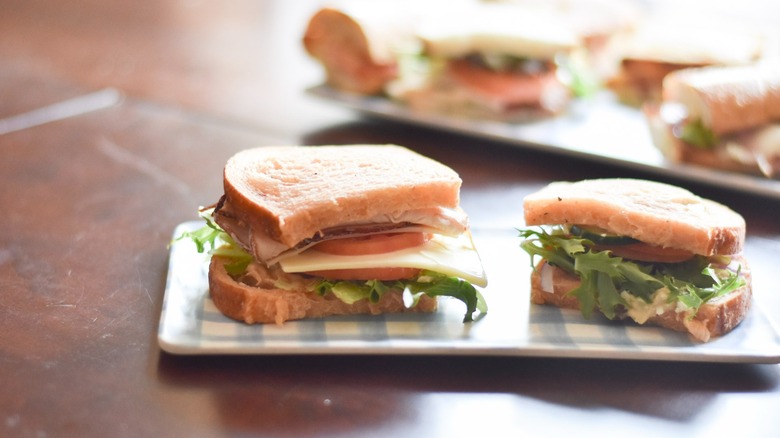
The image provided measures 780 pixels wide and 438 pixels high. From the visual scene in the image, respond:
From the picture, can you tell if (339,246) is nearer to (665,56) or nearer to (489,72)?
(489,72)

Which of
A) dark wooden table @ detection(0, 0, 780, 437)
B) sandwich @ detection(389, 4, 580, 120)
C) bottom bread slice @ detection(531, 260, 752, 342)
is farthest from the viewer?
sandwich @ detection(389, 4, 580, 120)

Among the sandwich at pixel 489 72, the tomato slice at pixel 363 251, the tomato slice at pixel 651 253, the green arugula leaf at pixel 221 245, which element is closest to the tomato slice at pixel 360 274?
the tomato slice at pixel 363 251

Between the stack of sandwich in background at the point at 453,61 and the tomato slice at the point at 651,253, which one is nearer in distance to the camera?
the tomato slice at the point at 651,253

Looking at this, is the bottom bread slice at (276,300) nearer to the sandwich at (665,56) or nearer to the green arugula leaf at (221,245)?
the green arugula leaf at (221,245)

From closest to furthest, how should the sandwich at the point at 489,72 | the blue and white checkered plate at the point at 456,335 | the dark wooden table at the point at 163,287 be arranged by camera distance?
the dark wooden table at the point at 163,287, the blue and white checkered plate at the point at 456,335, the sandwich at the point at 489,72

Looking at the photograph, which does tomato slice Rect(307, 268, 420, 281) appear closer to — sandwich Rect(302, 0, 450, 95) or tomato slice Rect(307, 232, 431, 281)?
tomato slice Rect(307, 232, 431, 281)

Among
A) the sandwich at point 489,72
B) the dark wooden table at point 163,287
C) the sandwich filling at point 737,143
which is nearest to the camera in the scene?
the dark wooden table at point 163,287

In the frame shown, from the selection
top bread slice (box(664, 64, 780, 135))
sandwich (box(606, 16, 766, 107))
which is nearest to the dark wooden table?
top bread slice (box(664, 64, 780, 135))

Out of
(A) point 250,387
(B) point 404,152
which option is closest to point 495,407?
(A) point 250,387
